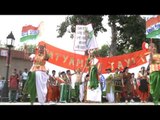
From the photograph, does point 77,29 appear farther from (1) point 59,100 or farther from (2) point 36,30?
(1) point 59,100

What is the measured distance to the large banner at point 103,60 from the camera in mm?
12000

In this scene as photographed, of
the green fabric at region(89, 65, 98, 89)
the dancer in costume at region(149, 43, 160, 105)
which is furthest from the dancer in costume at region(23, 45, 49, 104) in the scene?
the dancer in costume at region(149, 43, 160, 105)

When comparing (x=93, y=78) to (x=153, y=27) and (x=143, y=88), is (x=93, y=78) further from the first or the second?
(x=153, y=27)

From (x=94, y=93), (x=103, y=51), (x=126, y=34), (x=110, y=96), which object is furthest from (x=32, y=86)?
(x=126, y=34)

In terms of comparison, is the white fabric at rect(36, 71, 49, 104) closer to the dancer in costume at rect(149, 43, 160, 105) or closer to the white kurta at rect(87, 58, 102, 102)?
the white kurta at rect(87, 58, 102, 102)

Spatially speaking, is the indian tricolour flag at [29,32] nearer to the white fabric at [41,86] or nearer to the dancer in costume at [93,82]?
the white fabric at [41,86]

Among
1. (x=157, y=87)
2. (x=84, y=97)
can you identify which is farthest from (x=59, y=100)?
(x=157, y=87)

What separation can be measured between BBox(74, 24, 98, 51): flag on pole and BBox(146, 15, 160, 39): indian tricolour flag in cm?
136

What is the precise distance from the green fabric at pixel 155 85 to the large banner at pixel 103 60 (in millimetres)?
1532

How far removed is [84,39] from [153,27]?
1.71 metres

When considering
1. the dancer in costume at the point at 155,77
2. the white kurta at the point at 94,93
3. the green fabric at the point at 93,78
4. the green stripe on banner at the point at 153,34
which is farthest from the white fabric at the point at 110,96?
the green stripe on banner at the point at 153,34

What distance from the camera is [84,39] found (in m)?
11.6
